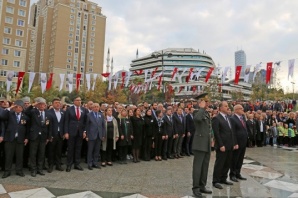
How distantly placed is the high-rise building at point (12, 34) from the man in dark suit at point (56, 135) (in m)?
54.9

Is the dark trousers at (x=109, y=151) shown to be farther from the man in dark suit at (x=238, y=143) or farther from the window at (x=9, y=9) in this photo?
the window at (x=9, y=9)

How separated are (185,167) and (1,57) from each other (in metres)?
59.1

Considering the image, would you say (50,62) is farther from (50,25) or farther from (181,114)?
(181,114)

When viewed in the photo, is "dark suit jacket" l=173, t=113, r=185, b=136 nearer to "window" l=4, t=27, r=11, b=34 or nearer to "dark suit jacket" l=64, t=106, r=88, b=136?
"dark suit jacket" l=64, t=106, r=88, b=136

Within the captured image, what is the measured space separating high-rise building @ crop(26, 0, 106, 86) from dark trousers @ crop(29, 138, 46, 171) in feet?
245

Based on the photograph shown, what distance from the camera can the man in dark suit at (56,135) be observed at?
658 centimetres

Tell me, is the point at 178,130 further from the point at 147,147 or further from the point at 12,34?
the point at 12,34

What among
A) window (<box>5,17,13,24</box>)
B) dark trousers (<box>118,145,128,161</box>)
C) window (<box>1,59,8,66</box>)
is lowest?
dark trousers (<box>118,145,128,161</box>)

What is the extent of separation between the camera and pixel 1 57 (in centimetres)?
5559

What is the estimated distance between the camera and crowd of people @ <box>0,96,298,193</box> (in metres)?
5.72

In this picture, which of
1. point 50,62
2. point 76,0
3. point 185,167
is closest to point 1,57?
point 50,62

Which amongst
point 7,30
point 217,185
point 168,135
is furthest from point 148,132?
point 7,30

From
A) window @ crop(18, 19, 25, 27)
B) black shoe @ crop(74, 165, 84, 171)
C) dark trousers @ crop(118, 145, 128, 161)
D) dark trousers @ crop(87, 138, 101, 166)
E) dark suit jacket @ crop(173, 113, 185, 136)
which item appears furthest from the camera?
window @ crop(18, 19, 25, 27)

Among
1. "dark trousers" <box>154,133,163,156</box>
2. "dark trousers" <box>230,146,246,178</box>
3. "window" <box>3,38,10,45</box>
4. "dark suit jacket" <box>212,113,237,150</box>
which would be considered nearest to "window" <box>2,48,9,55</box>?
"window" <box>3,38,10,45</box>
